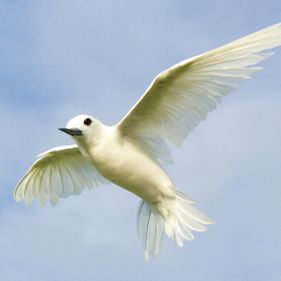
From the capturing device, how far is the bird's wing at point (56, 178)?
1770 cm

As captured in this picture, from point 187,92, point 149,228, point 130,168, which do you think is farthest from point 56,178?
point 187,92

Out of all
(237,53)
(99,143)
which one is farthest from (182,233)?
(237,53)

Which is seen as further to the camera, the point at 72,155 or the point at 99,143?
the point at 72,155

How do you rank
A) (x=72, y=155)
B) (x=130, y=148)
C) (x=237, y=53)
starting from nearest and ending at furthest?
(x=237, y=53) → (x=130, y=148) → (x=72, y=155)

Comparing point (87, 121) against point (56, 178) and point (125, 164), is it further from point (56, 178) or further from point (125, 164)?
point (56, 178)

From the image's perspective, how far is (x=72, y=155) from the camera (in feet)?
57.7

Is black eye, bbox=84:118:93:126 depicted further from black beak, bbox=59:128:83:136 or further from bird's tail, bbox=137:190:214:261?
bird's tail, bbox=137:190:214:261

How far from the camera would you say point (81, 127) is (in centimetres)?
1508

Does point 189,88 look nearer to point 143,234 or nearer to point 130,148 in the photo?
point 130,148

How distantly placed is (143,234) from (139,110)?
2143 mm

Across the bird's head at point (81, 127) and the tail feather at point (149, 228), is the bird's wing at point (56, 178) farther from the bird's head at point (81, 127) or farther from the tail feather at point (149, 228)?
the bird's head at point (81, 127)

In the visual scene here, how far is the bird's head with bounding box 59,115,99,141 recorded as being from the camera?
49.3 ft

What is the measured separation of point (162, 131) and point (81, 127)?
1233 mm

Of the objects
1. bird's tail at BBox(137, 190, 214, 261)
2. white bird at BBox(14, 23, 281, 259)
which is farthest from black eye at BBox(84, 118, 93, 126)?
bird's tail at BBox(137, 190, 214, 261)
